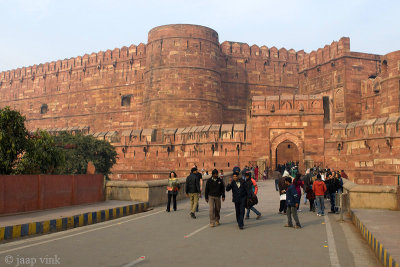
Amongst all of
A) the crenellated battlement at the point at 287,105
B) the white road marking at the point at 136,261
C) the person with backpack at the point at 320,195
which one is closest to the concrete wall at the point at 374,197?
the person with backpack at the point at 320,195

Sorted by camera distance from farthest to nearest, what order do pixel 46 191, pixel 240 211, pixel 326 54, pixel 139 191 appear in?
1. pixel 326 54
2. pixel 139 191
3. pixel 46 191
4. pixel 240 211

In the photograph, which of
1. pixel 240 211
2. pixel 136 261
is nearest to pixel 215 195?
pixel 240 211

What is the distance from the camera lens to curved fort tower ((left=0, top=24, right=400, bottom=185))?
21.9 metres

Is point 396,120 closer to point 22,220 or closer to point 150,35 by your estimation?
point 22,220

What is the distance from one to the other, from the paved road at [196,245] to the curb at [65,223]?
2.80ft

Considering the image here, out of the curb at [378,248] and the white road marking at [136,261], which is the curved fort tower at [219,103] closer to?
the curb at [378,248]

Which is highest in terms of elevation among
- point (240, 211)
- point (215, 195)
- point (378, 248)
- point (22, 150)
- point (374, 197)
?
point (22, 150)

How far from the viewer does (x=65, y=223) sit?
810 centimetres

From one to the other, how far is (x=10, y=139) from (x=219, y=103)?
2041 cm

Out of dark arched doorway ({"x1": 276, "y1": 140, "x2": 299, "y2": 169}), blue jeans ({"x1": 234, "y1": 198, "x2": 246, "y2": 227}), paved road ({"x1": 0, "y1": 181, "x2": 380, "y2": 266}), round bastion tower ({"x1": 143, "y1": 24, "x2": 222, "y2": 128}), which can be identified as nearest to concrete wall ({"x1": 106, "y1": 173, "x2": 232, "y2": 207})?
paved road ({"x1": 0, "y1": 181, "x2": 380, "y2": 266})

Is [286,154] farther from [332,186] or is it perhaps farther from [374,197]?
[374,197]

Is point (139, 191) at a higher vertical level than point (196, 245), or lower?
higher

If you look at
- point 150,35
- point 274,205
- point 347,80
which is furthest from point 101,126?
point 274,205

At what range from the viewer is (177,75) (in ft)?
97.8
